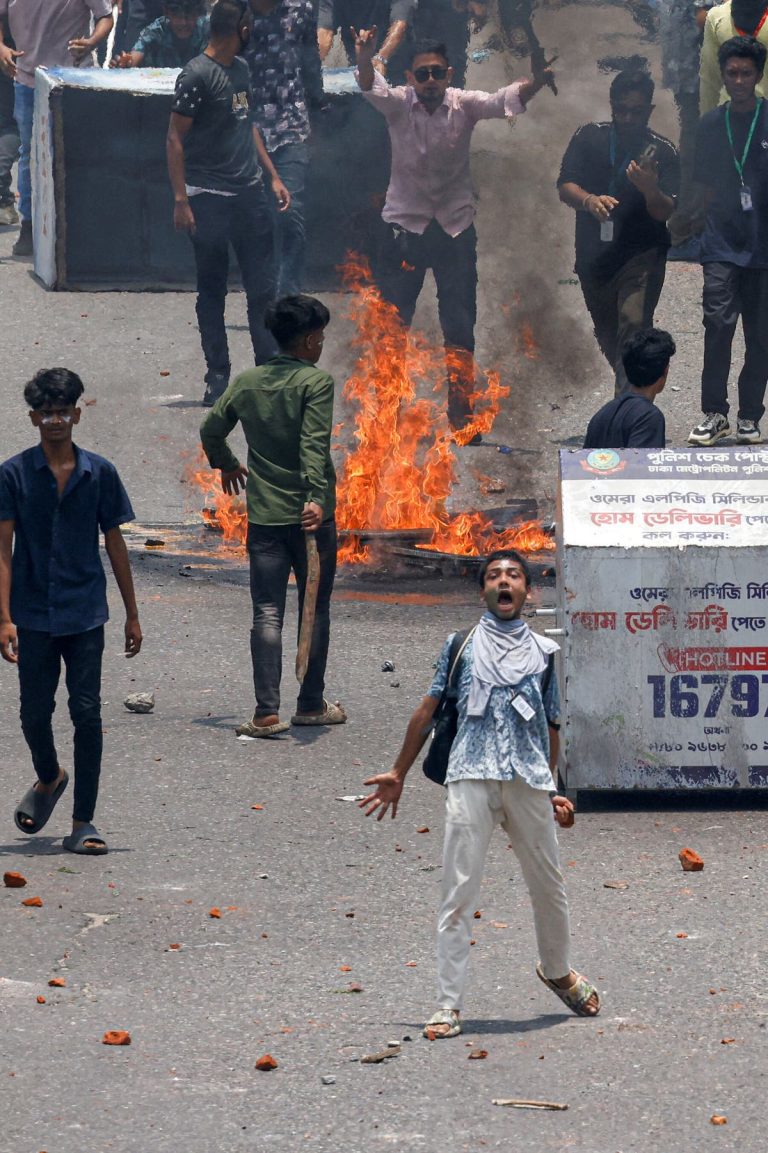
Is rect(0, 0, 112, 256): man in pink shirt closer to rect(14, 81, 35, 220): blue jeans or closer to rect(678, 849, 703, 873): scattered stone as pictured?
rect(14, 81, 35, 220): blue jeans

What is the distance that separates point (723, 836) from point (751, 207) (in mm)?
7300

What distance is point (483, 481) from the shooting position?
1449 cm

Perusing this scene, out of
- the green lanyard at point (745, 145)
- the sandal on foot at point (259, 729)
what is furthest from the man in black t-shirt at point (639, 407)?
the green lanyard at point (745, 145)

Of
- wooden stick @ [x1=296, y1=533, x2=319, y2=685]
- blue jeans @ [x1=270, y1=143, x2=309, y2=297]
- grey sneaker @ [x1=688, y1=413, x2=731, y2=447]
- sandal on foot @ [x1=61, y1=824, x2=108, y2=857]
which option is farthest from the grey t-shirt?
sandal on foot @ [x1=61, y1=824, x2=108, y2=857]

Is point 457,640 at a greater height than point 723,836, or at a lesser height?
greater

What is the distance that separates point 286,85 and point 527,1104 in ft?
39.2

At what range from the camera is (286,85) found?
1628cm

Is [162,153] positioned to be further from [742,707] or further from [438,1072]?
[438,1072]

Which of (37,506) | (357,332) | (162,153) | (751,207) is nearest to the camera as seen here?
(37,506)

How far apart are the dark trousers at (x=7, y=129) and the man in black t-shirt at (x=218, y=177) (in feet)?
13.8

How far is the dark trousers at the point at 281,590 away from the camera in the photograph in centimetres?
936

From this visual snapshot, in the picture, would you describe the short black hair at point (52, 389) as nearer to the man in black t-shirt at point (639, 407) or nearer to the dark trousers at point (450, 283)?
the man in black t-shirt at point (639, 407)

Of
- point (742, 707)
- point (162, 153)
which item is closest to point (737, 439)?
point (162, 153)

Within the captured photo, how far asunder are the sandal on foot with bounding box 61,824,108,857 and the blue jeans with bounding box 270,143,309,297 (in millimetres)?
9123
